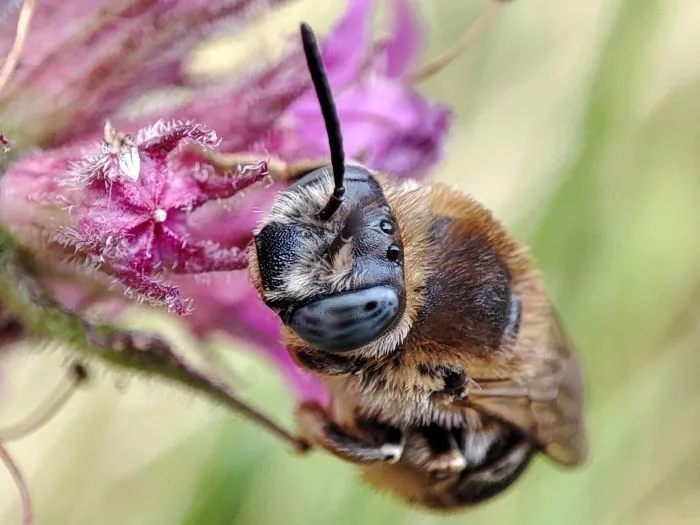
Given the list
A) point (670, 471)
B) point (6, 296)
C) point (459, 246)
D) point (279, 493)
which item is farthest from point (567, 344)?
point (670, 471)

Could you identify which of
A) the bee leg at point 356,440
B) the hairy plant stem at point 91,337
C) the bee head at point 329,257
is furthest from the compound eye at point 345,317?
the bee leg at point 356,440

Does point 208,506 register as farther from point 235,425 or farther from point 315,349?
point 315,349

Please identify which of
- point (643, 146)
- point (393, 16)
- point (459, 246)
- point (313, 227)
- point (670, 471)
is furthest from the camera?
point (670, 471)

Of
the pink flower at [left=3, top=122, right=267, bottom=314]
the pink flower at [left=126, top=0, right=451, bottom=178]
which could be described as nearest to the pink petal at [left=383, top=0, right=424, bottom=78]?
the pink flower at [left=126, top=0, right=451, bottom=178]

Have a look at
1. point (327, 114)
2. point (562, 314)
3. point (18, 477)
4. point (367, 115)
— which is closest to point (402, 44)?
point (367, 115)

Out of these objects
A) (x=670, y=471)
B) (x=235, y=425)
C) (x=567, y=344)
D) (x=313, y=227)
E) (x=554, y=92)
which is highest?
(x=313, y=227)

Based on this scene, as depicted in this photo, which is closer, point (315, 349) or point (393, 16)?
point (315, 349)

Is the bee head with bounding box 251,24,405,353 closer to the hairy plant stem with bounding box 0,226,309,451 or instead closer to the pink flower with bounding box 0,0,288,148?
the hairy plant stem with bounding box 0,226,309,451

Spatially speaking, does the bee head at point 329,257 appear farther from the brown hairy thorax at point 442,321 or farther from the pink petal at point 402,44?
the pink petal at point 402,44
